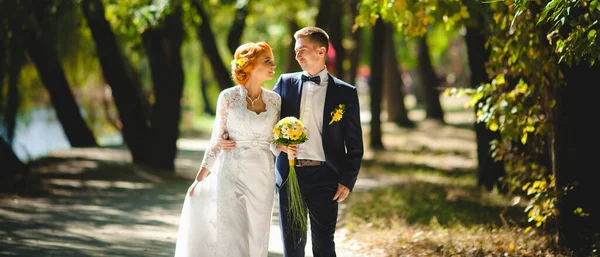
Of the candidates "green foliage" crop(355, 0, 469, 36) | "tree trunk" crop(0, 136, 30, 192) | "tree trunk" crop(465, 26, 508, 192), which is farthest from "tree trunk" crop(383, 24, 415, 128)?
"green foliage" crop(355, 0, 469, 36)

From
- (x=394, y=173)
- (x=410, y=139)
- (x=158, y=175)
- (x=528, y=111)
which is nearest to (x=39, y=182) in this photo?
(x=158, y=175)

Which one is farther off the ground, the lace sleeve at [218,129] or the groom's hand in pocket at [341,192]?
the lace sleeve at [218,129]

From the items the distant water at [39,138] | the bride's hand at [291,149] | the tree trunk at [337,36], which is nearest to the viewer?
the bride's hand at [291,149]

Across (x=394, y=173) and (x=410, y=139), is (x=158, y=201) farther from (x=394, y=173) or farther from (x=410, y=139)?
(x=410, y=139)

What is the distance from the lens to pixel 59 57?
22391 mm

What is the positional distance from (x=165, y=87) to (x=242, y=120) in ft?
37.3

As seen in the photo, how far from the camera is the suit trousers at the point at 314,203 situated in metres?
6.36

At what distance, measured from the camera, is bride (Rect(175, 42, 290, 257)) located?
639 cm

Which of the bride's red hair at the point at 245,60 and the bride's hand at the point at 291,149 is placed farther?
the bride's red hair at the point at 245,60

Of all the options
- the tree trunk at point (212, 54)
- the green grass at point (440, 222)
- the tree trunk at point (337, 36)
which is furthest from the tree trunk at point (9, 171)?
the tree trunk at point (337, 36)

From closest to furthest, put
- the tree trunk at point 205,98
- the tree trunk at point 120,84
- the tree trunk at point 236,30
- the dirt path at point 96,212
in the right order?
the dirt path at point 96,212
the tree trunk at point 120,84
the tree trunk at point 236,30
the tree trunk at point 205,98

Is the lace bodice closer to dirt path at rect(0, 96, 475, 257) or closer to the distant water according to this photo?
dirt path at rect(0, 96, 475, 257)

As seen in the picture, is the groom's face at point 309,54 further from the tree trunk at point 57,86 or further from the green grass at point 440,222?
the tree trunk at point 57,86

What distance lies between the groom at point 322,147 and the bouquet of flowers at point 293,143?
98 mm
